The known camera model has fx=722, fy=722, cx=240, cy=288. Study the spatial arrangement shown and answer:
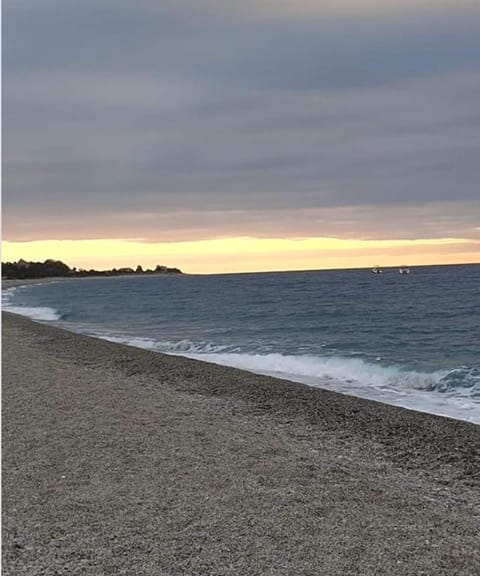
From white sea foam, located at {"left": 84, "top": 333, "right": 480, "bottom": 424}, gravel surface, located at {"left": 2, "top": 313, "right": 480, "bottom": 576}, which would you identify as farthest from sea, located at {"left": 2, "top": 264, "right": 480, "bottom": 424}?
gravel surface, located at {"left": 2, "top": 313, "right": 480, "bottom": 576}

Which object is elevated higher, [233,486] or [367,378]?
[233,486]

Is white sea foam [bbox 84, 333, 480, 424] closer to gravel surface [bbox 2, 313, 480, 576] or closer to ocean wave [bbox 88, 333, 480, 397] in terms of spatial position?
ocean wave [bbox 88, 333, 480, 397]

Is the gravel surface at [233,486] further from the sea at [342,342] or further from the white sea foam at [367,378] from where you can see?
the sea at [342,342]

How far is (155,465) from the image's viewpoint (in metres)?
6.24

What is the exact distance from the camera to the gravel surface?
422cm

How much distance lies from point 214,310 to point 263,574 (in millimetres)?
34452

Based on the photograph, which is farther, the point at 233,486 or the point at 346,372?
the point at 346,372

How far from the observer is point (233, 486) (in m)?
5.58

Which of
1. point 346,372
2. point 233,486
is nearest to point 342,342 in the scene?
point 346,372

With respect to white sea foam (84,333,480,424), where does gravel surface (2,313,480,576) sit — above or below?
above

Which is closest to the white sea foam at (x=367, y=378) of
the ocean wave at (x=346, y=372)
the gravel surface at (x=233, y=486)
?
the ocean wave at (x=346, y=372)

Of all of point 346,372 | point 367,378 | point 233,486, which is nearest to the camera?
point 233,486

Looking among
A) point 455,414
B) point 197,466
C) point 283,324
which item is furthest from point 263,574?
point 283,324

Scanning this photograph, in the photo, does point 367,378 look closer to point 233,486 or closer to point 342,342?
point 342,342
